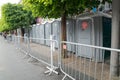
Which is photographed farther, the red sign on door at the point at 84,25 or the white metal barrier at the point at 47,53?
the red sign on door at the point at 84,25

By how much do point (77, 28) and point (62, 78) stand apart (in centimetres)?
515

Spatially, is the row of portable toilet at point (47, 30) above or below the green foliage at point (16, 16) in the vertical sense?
below

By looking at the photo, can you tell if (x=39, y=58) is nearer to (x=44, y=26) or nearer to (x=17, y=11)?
(x=44, y=26)

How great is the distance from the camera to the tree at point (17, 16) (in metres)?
25.2

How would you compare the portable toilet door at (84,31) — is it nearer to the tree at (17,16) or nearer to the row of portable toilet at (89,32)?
the row of portable toilet at (89,32)

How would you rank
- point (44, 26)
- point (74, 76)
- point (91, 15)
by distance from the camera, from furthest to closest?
point (44, 26) < point (91, 15) < point (74, 76)

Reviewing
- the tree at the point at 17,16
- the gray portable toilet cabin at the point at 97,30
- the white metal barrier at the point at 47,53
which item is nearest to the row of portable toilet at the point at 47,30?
the white metal barrier at the point at 47,53

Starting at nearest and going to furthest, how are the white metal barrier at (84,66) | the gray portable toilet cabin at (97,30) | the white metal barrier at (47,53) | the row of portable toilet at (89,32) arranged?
1. the white metal barrier at (84,66)
2. the white metal barrier at (47,53)
3. the row of portable toilet at (89,32)
4. the gray portable toilet cabin at (97,30)

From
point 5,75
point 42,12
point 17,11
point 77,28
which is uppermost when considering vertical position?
point 17,11

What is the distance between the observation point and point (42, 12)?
375 inches

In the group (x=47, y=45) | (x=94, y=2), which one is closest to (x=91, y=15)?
(x=94, y=2)

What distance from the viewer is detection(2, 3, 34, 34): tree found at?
2519 centimetres

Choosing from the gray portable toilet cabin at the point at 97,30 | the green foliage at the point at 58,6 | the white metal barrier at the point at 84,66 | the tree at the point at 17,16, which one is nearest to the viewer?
the white metal barrier at the point at 84,66

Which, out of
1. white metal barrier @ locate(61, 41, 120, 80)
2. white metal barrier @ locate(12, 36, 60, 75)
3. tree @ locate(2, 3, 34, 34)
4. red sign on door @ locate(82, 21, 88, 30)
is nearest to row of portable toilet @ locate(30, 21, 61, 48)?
white metal barrier @ locate(12, 36, 60, 75)
